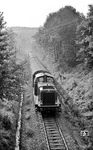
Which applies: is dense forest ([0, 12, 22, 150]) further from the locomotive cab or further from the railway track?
the locomotive cab

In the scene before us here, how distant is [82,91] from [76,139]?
10.4 metres

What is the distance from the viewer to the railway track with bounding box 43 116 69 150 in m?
16.8

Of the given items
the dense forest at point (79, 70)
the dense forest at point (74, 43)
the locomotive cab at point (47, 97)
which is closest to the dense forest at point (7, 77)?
the locomotive cab at point (47, 97)

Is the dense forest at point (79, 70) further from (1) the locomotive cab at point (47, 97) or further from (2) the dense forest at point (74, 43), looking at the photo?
(1) the locomotive cab at point (47, 97)

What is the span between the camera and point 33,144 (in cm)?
1730

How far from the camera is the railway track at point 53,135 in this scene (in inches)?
661

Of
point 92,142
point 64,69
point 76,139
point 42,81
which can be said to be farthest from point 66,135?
point 64,69

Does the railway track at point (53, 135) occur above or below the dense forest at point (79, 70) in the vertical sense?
below

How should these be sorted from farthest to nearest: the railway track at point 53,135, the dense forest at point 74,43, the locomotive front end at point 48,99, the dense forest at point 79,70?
the dense forest at point 74,43
the dense forest at point 79,70
the locomotive front end at point 48,99
the railway track at point 53,135

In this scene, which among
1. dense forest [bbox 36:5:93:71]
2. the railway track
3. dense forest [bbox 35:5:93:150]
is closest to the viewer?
the railway track

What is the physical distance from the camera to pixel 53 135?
18562 mm

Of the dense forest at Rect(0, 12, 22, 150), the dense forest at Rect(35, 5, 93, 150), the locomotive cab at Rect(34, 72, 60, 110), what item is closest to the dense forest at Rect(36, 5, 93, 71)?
the dense forest at Rect(35, 5, 93, 150)

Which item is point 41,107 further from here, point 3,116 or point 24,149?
point 24,149

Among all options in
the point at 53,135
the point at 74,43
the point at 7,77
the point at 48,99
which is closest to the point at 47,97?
the point at 48,99
